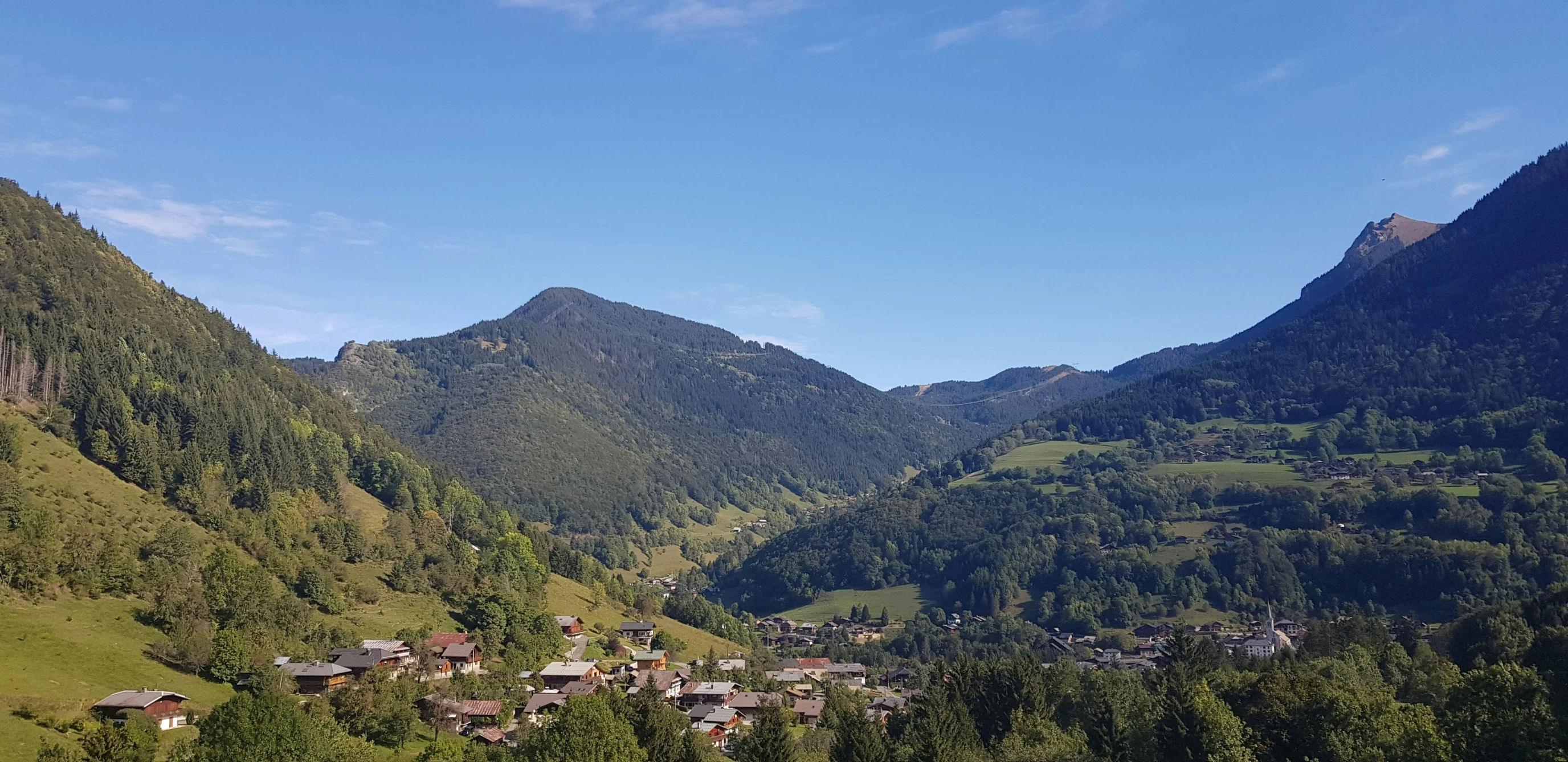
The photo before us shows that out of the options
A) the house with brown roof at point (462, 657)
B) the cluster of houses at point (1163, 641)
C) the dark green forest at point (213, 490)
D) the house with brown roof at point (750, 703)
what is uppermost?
the dark green forest at point (213, 490)

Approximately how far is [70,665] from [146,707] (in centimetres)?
939

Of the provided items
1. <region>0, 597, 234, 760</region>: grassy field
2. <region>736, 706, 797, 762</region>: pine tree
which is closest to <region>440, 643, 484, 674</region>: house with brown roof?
<region>0, 597, 234, 760</region>: grassy field

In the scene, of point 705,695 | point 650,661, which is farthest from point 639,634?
point 705,695

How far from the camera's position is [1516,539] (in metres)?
169

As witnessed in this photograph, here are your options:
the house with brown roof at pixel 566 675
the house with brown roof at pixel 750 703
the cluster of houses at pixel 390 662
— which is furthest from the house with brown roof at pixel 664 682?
the cluster of houses at pixel 390 662

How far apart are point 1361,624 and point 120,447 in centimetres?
12449

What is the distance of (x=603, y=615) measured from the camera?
5246 inches

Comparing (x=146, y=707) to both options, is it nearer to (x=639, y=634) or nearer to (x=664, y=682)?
(x=664, y=682)

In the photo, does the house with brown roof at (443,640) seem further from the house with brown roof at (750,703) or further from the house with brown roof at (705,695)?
the house with brown roof at (750,703)

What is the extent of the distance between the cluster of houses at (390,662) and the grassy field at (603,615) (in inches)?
1043

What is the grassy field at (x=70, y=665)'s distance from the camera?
60.2 meters

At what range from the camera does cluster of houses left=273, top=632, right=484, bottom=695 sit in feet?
262

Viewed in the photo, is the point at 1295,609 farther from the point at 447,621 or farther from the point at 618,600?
the point at 447,621

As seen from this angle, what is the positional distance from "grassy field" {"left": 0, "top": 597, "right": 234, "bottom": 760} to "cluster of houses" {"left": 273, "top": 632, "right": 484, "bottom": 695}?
541 cm
